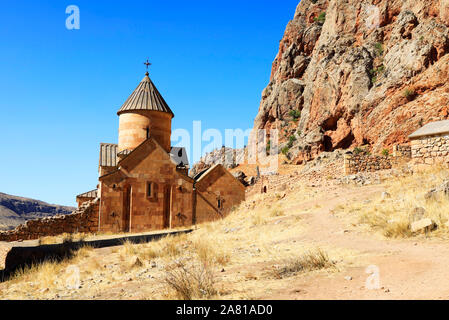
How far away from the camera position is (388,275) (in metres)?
5.47

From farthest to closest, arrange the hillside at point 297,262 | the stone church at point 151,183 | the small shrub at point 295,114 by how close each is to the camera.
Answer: the small shrub at point 295,114, the stone church at point 151,183, the hillside at point 297,262

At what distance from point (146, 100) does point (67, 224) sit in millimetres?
9968

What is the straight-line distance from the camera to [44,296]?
823cm

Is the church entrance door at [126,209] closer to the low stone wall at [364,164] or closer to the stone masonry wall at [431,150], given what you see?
the low stone wall at [364,164]

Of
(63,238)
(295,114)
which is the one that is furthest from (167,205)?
(295,114)

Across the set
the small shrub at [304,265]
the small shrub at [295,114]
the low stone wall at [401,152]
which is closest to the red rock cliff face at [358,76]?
the small shrub at [295,114]

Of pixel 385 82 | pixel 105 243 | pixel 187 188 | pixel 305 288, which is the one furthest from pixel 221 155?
pixel 305 288

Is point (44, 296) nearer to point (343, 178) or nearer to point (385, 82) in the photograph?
point (343, 178)

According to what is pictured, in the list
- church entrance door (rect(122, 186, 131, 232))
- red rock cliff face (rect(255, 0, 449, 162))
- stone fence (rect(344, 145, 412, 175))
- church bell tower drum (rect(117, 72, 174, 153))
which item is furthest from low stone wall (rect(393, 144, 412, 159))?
church entrance door (rect(122, 186, 131, 232))

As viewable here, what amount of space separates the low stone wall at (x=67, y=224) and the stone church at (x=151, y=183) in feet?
1.54

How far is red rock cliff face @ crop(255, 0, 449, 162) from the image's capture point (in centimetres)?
3297

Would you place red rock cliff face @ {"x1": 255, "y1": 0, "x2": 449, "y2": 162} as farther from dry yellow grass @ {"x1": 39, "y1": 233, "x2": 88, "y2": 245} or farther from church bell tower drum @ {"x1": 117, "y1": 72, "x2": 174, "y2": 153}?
dry yellow grass @ {"x1": 39, "y1": 233, "x2": 88, "y2": 245}

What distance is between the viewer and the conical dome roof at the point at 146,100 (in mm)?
26156
